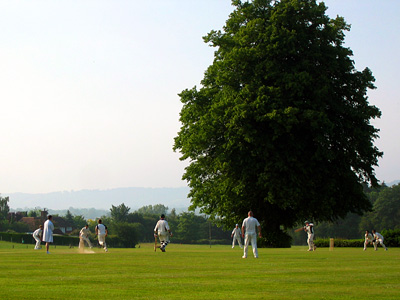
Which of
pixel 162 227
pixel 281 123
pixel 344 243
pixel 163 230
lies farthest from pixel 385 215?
pixel 162 227

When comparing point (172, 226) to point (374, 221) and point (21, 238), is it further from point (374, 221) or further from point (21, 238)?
point (21, 238)

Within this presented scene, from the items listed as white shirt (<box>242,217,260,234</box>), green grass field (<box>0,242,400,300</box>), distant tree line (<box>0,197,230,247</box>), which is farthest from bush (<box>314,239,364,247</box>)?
distant tree line (<box>0,197,230,247</box>)

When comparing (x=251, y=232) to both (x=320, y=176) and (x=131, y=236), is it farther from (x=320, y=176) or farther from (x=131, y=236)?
(x=131, y=236)

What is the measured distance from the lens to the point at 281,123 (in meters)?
42.9

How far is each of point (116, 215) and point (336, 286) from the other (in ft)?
588

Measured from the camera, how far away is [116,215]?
19050 cm

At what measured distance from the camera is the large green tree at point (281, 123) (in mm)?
43781

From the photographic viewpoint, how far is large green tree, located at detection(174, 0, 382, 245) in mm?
43781

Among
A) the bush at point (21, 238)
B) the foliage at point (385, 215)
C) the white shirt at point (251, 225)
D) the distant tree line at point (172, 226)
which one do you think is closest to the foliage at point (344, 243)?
the white shirt at point (251, 225)

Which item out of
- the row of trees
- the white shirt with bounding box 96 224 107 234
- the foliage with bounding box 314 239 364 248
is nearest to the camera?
the white shirt with bounding box 96 224 107 234

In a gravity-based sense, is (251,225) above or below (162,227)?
above

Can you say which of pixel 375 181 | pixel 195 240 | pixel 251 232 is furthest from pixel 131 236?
pixel 251 232

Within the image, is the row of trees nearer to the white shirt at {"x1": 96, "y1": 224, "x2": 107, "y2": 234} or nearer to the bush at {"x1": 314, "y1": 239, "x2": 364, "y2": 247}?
the bush at {"x1": 314, "y1": 239, "x2": 364, "y2": 247}

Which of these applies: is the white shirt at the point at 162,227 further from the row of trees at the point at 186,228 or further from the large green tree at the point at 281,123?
the row of trees at the point at 186,228
